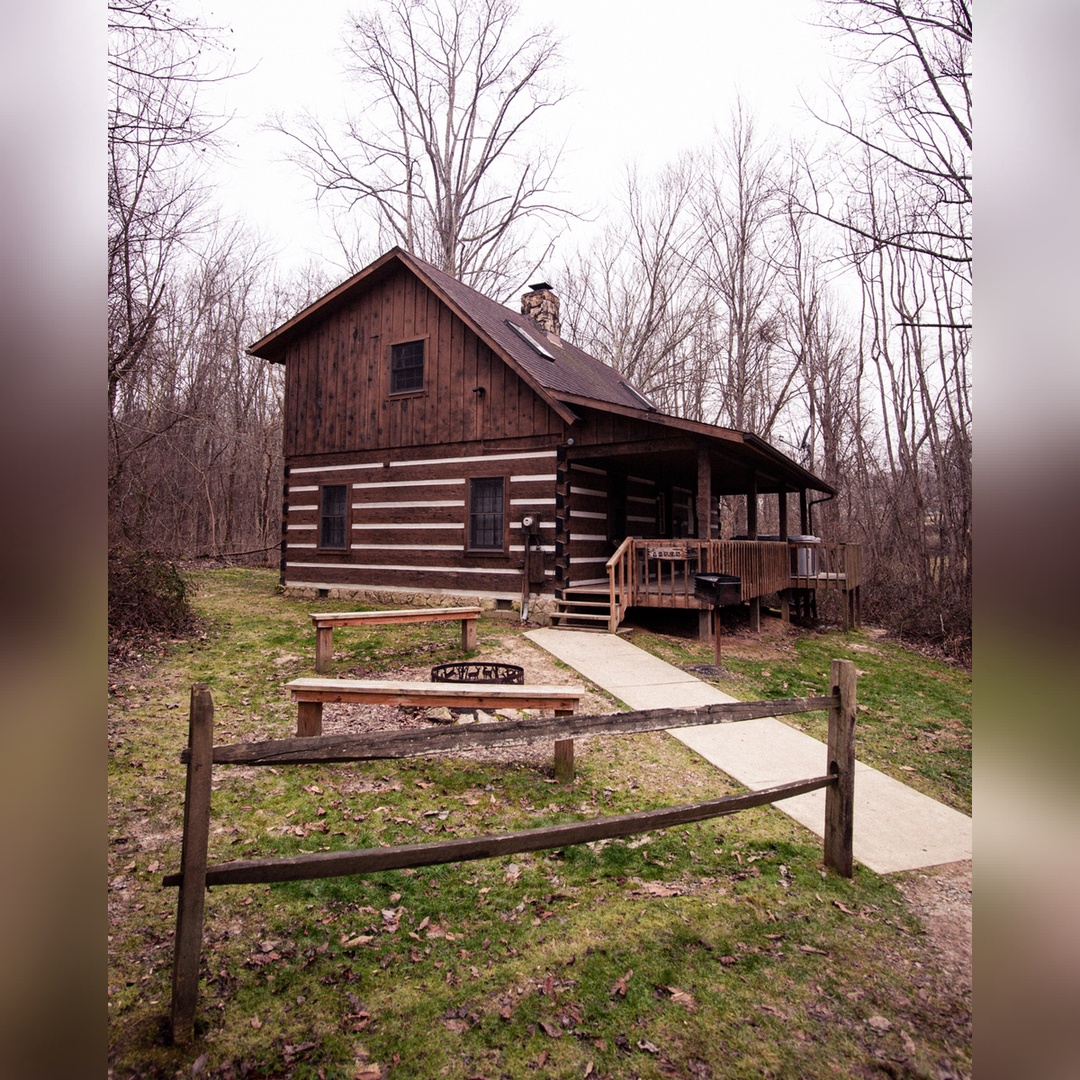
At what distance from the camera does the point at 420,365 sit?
547 inches

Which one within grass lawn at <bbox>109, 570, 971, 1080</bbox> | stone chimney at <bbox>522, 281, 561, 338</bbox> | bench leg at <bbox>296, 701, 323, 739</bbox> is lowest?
grass lawn at <bbox>109, 570, 971, 1080</bbox>

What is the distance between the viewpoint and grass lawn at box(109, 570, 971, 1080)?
2709 mm

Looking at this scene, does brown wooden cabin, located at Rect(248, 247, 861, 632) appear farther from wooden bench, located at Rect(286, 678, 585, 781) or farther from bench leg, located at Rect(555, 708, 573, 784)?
bench leg, located at Rect(555, 708, 573, 784)

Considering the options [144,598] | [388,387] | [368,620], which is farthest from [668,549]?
[144,598]

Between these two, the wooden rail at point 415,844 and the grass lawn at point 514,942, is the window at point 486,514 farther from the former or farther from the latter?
the wooden rail at point 415,844

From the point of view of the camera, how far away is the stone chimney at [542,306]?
18.1 metres

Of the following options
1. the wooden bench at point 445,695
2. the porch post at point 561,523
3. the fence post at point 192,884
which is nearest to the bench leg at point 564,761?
the wooden bench at point 445,695

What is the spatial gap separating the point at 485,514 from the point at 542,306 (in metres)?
8.14

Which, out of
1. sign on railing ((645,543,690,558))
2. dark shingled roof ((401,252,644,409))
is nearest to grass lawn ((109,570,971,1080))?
sign on railing ((645,543,690,558))

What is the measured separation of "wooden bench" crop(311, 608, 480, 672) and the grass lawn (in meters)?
2.22

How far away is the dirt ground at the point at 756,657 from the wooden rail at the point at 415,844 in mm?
516
